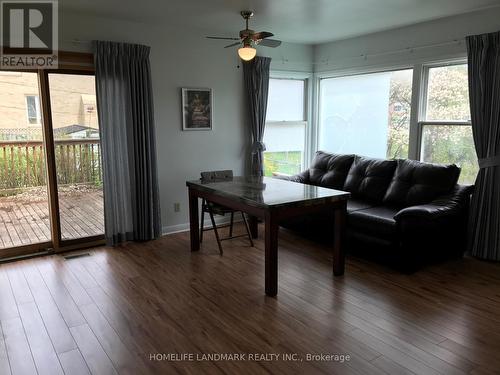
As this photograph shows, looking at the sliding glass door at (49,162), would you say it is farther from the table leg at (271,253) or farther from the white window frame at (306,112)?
the white window frame at (306,112)

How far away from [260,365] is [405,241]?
1.86m

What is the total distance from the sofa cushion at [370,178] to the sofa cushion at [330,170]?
0.12m

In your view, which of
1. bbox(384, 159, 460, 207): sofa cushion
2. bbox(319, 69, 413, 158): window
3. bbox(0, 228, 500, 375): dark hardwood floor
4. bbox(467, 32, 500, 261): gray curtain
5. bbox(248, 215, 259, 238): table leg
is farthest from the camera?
bbox(319, 69, 413, 158): window

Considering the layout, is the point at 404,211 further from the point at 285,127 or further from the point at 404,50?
the point at 285,127

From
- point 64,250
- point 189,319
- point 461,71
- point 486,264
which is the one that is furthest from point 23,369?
point 461,71

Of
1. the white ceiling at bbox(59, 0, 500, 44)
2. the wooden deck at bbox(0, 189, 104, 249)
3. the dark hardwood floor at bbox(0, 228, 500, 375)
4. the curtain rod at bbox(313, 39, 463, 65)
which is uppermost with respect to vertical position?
the white ceiling at bbox(59, 0, 500, 44)

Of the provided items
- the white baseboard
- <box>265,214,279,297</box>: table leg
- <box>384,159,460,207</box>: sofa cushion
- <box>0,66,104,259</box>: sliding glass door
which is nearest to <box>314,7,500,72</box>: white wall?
<box>384,159,460,207</box>: sofa cushion

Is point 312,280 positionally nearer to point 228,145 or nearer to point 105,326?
point 105,326

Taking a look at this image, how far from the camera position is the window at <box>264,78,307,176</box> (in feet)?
18.5

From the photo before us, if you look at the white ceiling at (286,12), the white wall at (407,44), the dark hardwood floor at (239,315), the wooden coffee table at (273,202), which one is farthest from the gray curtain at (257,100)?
the dark hardwood floor at (239,315)

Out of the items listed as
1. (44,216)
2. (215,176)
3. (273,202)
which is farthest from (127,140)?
(273,202)

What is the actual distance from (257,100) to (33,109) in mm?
2610

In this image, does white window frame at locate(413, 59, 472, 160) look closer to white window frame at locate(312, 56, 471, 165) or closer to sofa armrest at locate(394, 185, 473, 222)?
white window frame at locate(312, 56, 471, 165)

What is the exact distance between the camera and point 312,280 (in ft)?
11.4
